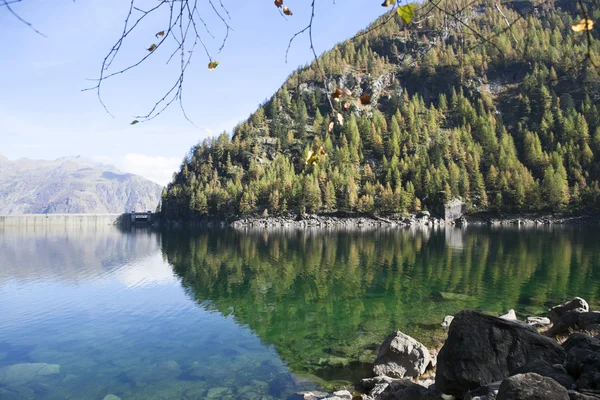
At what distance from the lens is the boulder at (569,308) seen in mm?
18562

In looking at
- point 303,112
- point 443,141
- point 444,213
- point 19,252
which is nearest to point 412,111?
point 443,141

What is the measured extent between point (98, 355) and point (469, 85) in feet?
694

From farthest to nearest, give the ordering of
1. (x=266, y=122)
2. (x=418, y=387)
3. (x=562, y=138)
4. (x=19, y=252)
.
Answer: (x=266, y=122) → (x=562, y=138) → (x=19, y=252) → (x=418, y=387)

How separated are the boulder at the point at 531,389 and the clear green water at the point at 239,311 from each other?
1071 centimetres

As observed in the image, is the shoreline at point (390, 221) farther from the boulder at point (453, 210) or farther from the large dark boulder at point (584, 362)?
the large dark boulder at point (584, 362)

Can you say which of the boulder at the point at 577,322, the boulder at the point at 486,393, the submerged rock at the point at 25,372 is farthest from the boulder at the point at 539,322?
the submerged rock at the point at 25,372

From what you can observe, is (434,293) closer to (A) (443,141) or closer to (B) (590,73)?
(A) (443,141)

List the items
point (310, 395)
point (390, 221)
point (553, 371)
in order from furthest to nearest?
point (390, 221) < point (310, 395) < point (553, 371)

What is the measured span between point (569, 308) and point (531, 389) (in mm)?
17791

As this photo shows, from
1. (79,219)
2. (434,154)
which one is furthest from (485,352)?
(79,219)

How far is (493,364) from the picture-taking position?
912cm

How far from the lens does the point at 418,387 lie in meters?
10.2

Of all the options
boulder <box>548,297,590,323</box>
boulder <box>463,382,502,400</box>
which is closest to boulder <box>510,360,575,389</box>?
boulder <box>463,382,502,400</box>

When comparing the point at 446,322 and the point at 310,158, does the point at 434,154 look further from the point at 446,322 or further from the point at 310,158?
the point at 310,158
